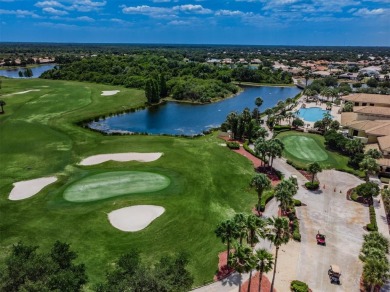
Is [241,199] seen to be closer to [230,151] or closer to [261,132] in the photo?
[230,151]

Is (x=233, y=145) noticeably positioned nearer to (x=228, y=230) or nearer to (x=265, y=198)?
(x=265, y=198)

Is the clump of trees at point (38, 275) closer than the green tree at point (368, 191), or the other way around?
the clump of trees at point (38, 275)

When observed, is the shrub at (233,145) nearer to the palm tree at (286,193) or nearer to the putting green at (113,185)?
the putting green at (113,185)

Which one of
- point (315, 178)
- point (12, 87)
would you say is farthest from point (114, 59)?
point (315, 178)

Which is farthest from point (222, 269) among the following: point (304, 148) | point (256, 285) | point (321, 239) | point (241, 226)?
point (304, 148)

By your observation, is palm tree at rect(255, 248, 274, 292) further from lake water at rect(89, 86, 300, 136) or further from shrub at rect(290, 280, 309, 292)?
lake water at rect(89, 86, 300, 136)

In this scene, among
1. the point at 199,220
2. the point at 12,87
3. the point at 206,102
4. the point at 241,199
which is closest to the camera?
the point at 199,220

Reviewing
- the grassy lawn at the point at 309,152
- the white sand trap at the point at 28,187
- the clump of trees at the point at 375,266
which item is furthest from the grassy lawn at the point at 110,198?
the clump of trees at the point at 375,266
